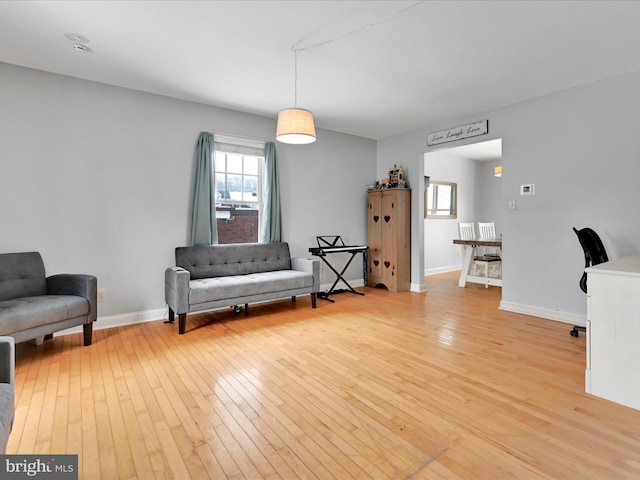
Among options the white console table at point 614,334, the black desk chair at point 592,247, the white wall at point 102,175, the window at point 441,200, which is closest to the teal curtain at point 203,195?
the white wall at point 102,175

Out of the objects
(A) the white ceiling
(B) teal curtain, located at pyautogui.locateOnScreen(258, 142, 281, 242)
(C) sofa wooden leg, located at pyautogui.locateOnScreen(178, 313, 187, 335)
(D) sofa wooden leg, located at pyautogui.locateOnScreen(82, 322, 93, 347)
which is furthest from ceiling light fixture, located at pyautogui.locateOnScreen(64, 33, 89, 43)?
(C) sofa wooden leg, located at pyautogui.locateOnScreen(178, 313, 187, 335)

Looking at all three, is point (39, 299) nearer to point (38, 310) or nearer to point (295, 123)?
point (38, 310)

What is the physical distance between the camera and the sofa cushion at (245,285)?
3.38 meters

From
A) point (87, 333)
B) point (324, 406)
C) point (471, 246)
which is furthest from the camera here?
point (471, 246)

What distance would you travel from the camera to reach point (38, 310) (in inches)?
101

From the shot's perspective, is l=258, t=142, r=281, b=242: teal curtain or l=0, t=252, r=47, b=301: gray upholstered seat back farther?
l=258, t=142, r=281, b=242: teal curtain

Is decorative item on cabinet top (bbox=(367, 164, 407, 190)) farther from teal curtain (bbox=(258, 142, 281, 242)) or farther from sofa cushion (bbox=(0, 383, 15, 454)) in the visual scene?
sofa cushion (bbox=(0, 383, 15, 454))

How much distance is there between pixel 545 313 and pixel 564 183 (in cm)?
148

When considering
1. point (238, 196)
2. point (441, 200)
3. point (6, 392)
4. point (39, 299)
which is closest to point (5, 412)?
point (6, 392)

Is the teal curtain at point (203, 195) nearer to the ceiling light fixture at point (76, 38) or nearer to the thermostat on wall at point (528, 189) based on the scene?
the ceiling light fixture at point (76, 38)

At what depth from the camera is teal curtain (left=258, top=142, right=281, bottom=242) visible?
4.54 meters

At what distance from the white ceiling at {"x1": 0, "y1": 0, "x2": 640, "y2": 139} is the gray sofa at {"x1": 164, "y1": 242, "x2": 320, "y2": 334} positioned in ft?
6.09

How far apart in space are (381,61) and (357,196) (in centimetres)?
280

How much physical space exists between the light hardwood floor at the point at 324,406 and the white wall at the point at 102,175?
76cm
